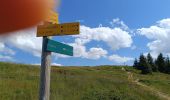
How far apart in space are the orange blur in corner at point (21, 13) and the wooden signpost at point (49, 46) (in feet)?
5.15

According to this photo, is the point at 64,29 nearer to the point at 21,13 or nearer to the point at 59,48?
the point at 59,48

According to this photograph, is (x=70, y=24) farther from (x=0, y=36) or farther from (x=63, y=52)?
(x=0, y=36)

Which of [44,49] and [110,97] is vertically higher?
[44,49]

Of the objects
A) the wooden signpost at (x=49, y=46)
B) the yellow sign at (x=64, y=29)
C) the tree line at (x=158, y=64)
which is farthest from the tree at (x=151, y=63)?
the yellow sign at (x=64, y=29)

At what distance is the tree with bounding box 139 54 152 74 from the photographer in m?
86.2

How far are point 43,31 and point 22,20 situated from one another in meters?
1.96

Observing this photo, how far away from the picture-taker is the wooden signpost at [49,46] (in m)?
2.81

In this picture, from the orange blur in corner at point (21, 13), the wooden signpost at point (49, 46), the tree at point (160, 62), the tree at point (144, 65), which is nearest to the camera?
the orange blur in corner at point (21, 13)

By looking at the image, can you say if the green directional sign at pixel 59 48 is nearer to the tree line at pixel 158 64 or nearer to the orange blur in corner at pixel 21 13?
the orange blur in corner at pixel 21 13

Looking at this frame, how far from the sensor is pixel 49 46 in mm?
3246

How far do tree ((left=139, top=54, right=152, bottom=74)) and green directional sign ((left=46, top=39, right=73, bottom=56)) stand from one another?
8387 centimetres

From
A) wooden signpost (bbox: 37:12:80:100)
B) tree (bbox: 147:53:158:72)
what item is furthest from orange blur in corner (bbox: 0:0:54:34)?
tree (bbox: 147:53:158:72)

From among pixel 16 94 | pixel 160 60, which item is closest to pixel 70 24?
pixel 16 94

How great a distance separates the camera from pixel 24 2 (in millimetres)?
915
